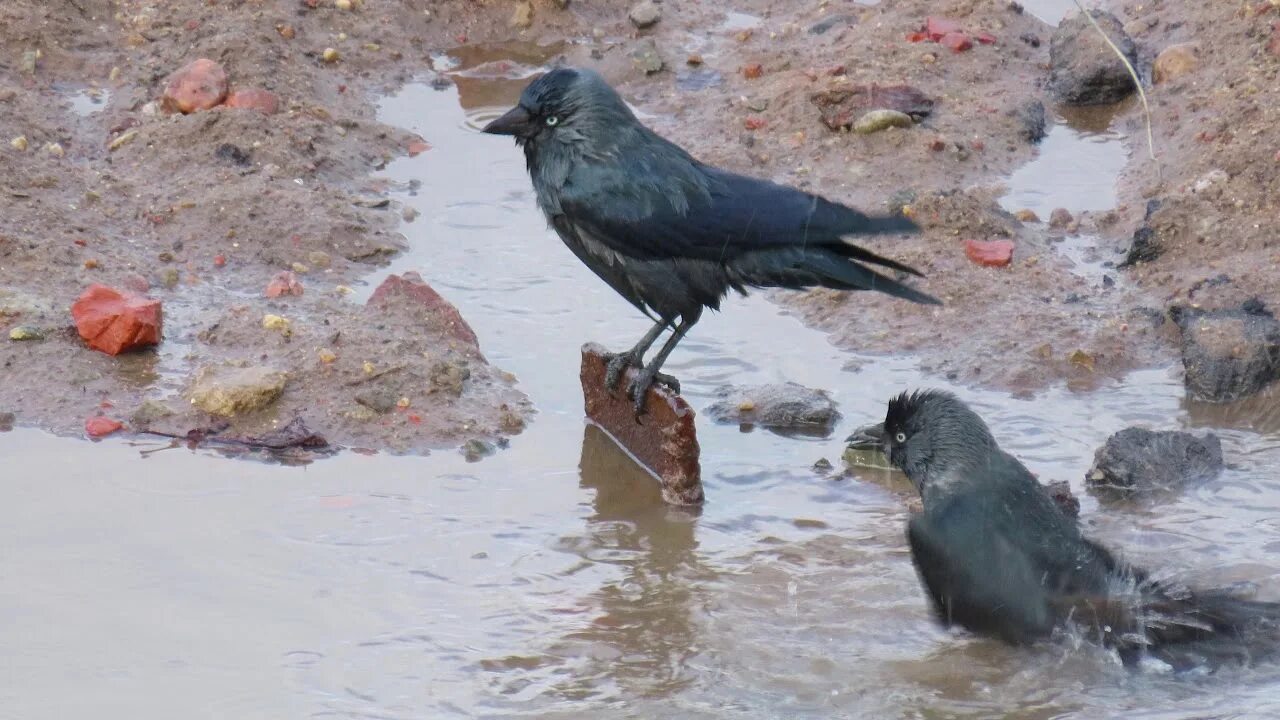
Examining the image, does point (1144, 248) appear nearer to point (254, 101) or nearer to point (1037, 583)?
point (1037, 583)

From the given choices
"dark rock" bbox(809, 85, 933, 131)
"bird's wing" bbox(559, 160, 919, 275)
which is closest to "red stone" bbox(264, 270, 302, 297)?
"bird's wing" bbox(559, 160, 919, 275)

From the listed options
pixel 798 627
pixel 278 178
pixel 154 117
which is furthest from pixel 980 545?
pixel 154 117

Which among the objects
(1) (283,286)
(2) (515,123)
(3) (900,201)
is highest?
(2) (515,123)

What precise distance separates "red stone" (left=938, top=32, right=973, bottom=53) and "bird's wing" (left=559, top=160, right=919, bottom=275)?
3.53 m

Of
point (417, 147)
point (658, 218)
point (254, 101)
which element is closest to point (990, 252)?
point (658, 218)

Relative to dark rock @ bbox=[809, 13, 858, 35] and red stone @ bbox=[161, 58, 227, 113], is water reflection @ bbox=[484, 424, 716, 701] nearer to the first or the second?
red stone @ bbox=[161, 58, 227, 113]

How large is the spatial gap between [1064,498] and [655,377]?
1.58 metres

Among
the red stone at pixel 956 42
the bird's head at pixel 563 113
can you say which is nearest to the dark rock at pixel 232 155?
the bird's head at pixel 563 113

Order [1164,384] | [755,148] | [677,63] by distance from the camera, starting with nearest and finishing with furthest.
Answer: [1164,384] → [755,148] → [677,63]

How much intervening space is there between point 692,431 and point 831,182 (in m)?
2.74

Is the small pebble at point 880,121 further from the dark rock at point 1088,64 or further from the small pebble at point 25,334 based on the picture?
the small pebble at point 25,334

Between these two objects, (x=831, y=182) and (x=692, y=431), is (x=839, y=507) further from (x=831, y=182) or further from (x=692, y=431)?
(x=831, y=182)

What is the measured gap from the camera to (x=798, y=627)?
5223 millimetres

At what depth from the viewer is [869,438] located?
576 cm
